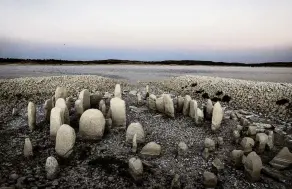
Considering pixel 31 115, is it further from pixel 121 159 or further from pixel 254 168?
pixel 254 168

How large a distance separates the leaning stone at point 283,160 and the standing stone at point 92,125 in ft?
15.1

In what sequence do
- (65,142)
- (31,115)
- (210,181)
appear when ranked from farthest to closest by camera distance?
(31,115)
(65,142)
(210,181)

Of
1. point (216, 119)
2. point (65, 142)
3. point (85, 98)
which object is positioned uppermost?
point (85, 98)

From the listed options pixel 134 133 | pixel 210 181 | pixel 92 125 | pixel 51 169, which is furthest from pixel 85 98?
pixel 210 181

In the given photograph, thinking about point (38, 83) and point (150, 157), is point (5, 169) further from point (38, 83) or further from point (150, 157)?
point (38, 83)

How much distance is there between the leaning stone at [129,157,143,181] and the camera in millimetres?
6035

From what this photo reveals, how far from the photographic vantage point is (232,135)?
9055mm

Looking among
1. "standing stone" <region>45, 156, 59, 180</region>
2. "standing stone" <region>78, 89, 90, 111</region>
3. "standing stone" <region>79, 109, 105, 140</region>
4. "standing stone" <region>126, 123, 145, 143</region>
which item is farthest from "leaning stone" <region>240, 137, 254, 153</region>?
"standing stone" <region>78, 89, 90, 111</region>

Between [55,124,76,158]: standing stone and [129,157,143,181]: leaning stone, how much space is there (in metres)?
1.77

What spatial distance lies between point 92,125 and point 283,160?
5070mm

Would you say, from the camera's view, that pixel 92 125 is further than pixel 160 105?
No

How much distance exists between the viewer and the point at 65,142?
7051mm

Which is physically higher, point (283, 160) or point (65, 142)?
point (65, 142)

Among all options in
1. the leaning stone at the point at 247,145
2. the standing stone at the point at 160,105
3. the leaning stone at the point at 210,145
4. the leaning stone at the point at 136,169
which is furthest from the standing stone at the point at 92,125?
the leaning stone at the point at 247,145
